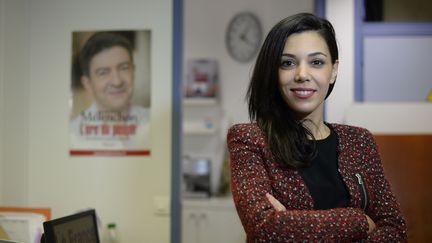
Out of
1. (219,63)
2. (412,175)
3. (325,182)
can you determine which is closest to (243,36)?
(219,63)

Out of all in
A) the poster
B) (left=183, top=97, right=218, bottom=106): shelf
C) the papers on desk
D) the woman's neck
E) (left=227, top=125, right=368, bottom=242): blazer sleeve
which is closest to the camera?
(left=227, top=125, right=368, bottom=242): blazer sleeve

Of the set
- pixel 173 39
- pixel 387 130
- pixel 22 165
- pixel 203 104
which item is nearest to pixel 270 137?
pixel 387 130

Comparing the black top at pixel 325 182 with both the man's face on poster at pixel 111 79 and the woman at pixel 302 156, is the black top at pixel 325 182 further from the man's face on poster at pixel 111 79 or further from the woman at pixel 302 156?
the man's face on poster at pixel 111 79

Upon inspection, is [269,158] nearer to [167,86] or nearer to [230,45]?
[167,86]

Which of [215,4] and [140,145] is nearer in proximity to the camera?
[140,145]

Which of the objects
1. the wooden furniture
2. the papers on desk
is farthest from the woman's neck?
the papers on desk

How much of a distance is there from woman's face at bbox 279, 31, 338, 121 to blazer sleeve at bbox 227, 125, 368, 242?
0.16 m

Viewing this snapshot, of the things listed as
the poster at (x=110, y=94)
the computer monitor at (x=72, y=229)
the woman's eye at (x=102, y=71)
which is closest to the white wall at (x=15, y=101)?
the poster at (x=110, y=94)

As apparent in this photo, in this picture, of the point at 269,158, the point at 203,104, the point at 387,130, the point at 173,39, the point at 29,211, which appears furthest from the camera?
the point at 203,104

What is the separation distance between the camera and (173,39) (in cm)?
254

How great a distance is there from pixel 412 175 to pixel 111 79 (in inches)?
65.3

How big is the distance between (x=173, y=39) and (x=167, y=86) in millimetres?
260

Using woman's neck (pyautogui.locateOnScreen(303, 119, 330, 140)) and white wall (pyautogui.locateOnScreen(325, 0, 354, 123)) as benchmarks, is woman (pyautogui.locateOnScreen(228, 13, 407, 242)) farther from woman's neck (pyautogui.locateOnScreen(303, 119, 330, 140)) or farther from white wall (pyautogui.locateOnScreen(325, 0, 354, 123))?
white wall (pyautogui.locateOnScreen(325, 0, 354, 123))

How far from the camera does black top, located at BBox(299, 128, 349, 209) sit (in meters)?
1.33
